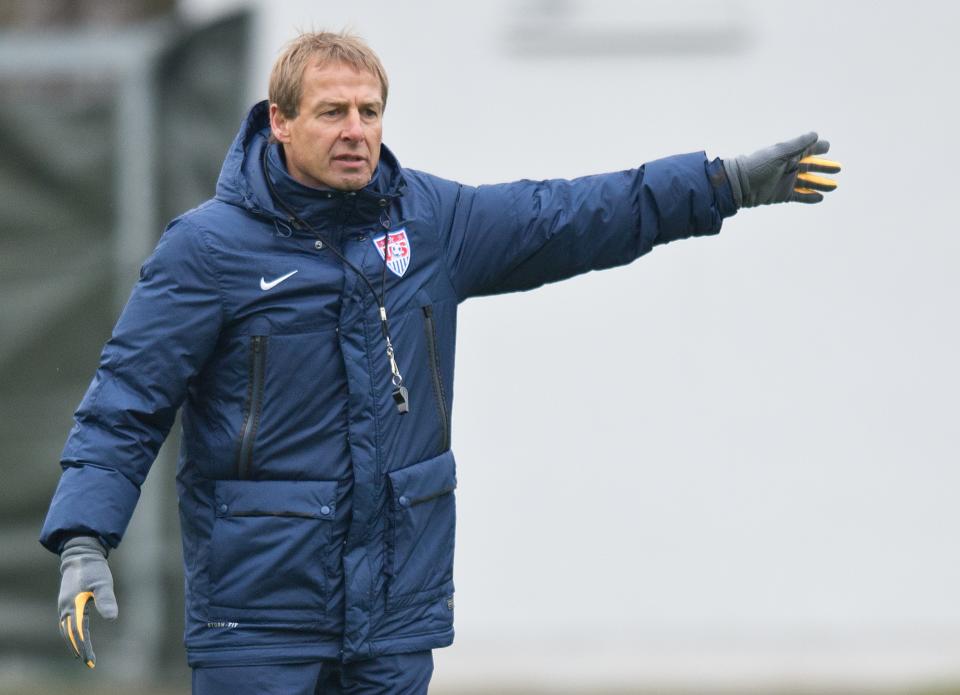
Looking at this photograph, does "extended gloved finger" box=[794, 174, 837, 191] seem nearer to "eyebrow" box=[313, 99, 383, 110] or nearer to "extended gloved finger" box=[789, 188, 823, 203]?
"extended gloved finger" box=[789, 188, 823, 203]

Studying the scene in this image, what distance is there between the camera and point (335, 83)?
3.86 metres

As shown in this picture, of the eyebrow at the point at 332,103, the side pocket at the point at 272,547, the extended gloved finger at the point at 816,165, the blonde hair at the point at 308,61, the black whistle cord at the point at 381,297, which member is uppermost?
the blonde hair at the point at 308,61

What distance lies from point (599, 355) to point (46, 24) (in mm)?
5304

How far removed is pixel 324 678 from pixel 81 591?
2.00ft

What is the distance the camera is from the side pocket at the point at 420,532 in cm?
387

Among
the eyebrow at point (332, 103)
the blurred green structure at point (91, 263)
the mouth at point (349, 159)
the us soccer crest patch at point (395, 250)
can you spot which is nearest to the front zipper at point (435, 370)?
the us soccer crest patch at point (395, 250)

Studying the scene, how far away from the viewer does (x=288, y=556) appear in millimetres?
3801

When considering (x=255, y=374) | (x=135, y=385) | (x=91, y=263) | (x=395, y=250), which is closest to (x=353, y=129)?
(x=395, y=250)

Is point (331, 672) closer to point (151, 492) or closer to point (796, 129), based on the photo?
point (151, 492)

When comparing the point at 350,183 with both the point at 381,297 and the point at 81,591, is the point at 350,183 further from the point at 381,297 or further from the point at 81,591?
the point at 81,591

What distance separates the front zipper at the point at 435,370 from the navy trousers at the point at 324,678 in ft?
1.64

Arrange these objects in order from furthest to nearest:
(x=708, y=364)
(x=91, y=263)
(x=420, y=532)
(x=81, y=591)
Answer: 1. (x=91, y=263)
2. (x=708, y=364)
3. (x=420, y=532)
4. (x=81, y=591)

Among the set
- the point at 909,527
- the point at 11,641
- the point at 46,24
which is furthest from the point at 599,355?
the point at 46,24

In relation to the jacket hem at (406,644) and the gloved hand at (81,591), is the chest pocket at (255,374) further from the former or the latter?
the jacket hem at (406,644)
